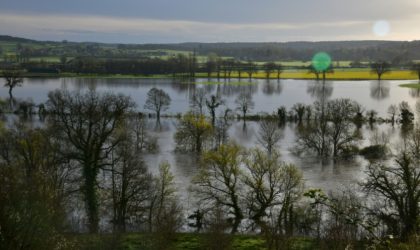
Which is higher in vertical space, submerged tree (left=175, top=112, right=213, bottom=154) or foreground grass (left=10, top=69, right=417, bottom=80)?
foreground grass (left=10, top=69, right=417, bottom=80)

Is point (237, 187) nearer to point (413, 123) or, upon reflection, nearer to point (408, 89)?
point (413, 123)

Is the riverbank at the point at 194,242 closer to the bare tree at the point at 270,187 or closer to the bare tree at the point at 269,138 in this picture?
the bare tree at the point at 270,187

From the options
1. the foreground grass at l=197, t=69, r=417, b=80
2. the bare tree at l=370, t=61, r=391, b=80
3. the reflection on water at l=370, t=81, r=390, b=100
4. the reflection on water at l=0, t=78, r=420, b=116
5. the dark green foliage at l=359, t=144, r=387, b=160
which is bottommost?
the dark green foliage at l=359, t=144, r=387, b=160

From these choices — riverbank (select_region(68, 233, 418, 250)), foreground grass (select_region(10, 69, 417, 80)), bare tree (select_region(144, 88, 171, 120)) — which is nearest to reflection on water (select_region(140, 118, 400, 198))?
riverbank (select_region(68, 233, 418, 250))

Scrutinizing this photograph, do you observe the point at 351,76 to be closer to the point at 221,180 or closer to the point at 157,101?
the point at 157,101

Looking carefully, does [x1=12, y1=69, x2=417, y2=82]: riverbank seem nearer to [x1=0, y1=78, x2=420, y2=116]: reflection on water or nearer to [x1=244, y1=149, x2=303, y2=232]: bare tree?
[x1=0, y1=78, x2=420, y2=116]: reflection on water

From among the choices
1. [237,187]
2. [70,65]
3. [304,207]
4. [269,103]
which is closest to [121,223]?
[237,187]

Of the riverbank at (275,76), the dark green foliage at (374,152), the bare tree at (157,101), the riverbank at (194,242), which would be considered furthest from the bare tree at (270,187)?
the riverbank at (275,76)
